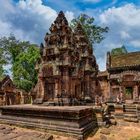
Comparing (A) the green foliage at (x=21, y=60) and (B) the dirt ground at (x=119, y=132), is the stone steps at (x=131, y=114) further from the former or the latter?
(A) the green foliage at (x=21, y=60)

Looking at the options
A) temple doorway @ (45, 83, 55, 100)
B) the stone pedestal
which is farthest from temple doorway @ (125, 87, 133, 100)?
temple doorway @ (45, 83, 55, 100)

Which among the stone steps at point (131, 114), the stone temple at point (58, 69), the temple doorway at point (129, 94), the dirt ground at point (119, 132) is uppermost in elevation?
the stone temple at point (58, 69)

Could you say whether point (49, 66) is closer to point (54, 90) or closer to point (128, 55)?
point (54, 90)

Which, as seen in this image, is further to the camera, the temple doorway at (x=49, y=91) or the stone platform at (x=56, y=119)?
the temple doorway at (x=49, y=91)

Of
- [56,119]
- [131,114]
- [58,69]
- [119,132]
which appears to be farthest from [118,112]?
[56,119]

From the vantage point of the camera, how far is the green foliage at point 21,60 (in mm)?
34094

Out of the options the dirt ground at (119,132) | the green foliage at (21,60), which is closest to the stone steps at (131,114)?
the dirt ground at (119,132)

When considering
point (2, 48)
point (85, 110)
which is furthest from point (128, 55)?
point (2, 48)

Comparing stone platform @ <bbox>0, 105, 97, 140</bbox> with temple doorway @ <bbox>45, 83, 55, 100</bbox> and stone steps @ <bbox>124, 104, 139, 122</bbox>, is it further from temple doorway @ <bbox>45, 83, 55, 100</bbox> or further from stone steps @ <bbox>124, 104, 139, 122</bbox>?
stone steps @ <bbox>124, 104, 139, 122</bbox>

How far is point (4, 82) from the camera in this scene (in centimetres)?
2812

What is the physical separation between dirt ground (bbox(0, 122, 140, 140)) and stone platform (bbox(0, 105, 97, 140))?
0.46 meters

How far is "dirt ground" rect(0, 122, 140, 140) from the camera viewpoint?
387 inches

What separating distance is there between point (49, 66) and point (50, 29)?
3.53 metres

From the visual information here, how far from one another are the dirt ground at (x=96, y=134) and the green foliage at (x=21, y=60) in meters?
21.0
